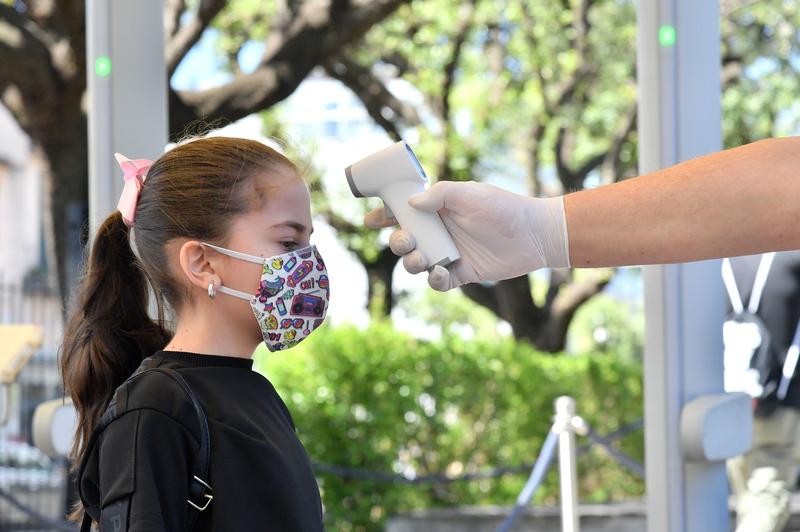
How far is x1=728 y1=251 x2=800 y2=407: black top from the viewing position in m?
3.25

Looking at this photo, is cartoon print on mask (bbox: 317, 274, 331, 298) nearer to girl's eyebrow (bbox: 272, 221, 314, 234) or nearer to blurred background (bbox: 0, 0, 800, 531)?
girl's eyebrow (bbox: 272, 221, 314, 234)

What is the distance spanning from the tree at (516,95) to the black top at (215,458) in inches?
307

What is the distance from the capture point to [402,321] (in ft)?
34.5

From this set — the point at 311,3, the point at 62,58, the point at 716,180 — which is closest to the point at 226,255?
the point at 716,180

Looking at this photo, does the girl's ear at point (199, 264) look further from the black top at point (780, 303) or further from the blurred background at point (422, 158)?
the black top at point (780, 303)

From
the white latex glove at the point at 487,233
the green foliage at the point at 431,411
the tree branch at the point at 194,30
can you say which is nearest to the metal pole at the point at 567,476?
the white latex glove at the point at 487,233

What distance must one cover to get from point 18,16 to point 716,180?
17.4 ft

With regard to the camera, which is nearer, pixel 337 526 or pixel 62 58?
pixel 62 58

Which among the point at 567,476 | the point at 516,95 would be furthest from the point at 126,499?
the point at 516,95

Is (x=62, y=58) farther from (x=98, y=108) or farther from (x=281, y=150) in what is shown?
(x=281, y=150)

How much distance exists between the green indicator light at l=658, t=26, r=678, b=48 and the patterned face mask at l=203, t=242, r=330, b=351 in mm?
1433

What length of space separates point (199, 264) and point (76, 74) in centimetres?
471

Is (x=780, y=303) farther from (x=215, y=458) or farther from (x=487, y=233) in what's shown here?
(x=215, y=458)

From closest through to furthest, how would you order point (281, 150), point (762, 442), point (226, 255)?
point (226, 255) < point (281, 150) < point (762, 442)
